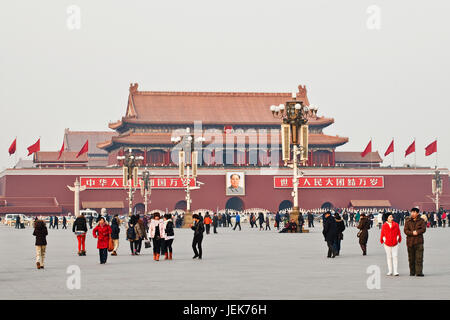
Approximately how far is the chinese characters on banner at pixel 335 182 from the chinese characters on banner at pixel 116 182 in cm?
839

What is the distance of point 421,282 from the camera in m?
15.6

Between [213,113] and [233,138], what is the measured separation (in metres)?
3.27

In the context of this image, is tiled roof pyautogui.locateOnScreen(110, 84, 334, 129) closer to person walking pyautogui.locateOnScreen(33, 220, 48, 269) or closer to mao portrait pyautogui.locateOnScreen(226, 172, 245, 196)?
mao portrait pyautogui.locateOnScreen(226, 172, 245, 196)

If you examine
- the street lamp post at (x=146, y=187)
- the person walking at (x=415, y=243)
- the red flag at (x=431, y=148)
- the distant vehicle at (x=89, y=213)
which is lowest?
the person walking at (x=415, y=243)

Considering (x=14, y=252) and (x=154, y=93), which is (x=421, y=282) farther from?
(x=154, y=93)

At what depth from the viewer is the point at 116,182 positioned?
76.0 meters

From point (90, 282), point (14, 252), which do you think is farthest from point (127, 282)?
point (14, 252)

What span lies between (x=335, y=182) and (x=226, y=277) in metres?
61.9

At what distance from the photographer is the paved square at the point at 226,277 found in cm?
1397

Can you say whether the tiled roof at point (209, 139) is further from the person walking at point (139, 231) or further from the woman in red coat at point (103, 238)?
the woman in red coat at point (103, 238)

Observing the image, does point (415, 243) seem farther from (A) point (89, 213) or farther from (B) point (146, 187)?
(A) point (89, 213)

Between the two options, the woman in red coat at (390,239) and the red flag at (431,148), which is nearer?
the woman in red coat at (390,239)

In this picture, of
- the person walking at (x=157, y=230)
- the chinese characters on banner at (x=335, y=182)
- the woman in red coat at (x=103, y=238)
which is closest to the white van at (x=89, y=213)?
the chinese characters on banner at (x=335, y=182)

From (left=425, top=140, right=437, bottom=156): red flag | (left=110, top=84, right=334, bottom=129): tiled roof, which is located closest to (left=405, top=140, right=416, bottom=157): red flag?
(left=425, top=140, right=437, bottom=156): red flag
